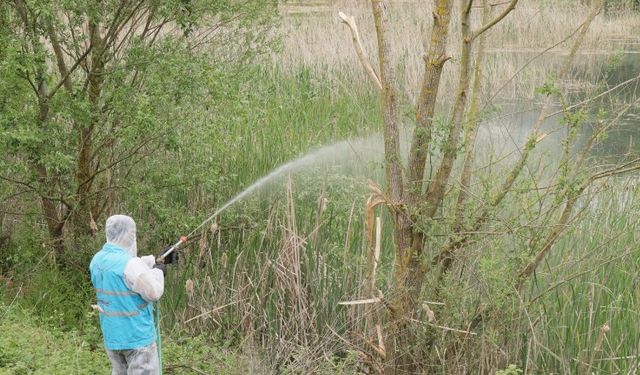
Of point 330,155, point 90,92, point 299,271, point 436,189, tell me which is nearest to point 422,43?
point 330,155

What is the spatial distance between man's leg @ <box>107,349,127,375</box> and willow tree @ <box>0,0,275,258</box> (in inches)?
92.4

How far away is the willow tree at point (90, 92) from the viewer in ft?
25.9

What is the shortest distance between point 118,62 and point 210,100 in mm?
870

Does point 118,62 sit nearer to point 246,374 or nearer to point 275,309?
point 275,309

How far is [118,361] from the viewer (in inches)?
232

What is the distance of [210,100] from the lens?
841 cm

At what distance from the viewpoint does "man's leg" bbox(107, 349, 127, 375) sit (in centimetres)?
585

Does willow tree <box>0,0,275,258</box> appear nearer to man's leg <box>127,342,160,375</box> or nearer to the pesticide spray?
the pesticide spray

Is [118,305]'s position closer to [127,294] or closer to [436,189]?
[127,294]

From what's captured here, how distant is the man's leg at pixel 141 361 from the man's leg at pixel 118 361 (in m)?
0.07

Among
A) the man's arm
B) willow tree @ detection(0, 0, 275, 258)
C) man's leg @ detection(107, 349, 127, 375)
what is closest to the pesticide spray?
willow tree @ detection(0, 0, 275, 258)

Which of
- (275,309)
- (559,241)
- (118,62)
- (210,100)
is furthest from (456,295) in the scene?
(118,62)

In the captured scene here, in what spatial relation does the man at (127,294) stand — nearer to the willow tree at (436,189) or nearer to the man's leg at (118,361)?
the man's leg at (118,361)

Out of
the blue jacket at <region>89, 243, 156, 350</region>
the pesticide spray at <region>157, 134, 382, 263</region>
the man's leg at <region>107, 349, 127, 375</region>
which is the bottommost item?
the man's leg at <region>107, 349, 127, 375</region>
